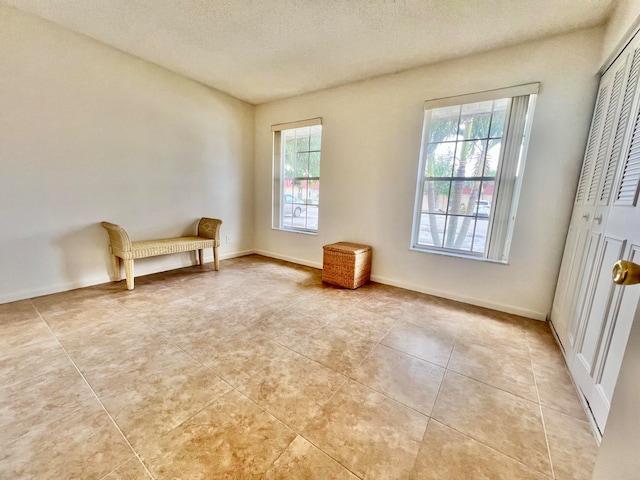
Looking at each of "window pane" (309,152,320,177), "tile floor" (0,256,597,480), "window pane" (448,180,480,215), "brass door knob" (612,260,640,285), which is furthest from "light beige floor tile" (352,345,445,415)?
Result: "window pane" (309,152,320,177)

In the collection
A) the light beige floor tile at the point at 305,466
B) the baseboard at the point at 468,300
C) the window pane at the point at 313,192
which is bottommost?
the light beige floor tile at the point at 305,466

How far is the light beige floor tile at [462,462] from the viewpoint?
1040mm

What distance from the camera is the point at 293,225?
4.27 meters

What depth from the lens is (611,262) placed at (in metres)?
1.36

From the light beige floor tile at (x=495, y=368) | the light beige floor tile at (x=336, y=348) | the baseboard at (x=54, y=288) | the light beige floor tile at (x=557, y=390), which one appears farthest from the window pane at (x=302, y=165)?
the light beige floor tile at (x=557, y=390)

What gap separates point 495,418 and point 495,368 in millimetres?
481

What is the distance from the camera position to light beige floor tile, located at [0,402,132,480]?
100 cm

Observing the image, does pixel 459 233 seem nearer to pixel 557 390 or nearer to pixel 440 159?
pixel 440 159

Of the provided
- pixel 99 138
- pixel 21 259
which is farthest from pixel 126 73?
pixel 21 259

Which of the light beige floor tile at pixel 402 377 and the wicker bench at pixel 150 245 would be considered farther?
the wicker bench at pixel 150 245

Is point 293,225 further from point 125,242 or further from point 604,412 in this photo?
point 604,412

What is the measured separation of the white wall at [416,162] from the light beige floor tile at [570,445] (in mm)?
1400

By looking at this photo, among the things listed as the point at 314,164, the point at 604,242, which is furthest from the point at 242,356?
the point at 314,164

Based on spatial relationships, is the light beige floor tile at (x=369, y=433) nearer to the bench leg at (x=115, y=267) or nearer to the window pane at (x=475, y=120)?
the window pane at (x=475, y=120)
